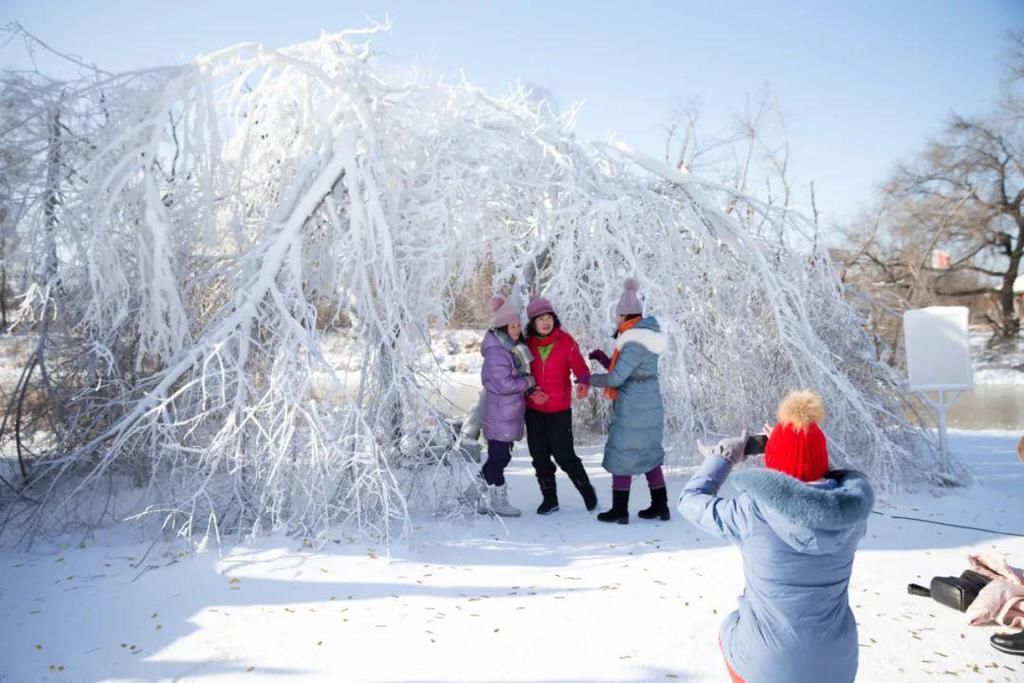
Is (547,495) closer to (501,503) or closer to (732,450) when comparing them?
(501,503)

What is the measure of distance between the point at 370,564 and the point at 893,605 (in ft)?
8.94

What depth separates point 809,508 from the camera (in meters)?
1.87

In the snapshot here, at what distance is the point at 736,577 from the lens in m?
3.79

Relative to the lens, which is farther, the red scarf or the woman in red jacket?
the woman in red jacket

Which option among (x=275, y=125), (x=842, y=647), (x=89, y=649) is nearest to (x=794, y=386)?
(x=842, y=647)

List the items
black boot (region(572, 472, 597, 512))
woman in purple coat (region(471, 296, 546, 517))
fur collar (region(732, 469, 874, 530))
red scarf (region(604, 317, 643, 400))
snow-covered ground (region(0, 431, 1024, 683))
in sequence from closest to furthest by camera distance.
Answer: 1. fur collar (region(732, 469, 874, 530))
2. snow-covered ground (region(0, 431, 1024, 683))
3. red scarf (region(604, 317, 643, 400))
4. woman in purple coat (region(471, 296, 546, 517))
5. black boot (region(572, 472, 597, 512))

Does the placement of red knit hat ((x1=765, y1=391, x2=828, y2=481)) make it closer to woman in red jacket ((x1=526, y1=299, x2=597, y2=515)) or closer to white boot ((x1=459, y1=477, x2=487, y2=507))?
woman in red jacket ((x1=526, y1=299, x2=597, y2=515))

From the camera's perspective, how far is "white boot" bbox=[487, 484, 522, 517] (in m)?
4.96

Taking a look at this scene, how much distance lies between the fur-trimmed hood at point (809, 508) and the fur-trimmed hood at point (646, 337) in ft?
8.57

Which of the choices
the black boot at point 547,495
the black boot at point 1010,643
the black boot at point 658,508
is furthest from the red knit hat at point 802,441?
the black boot at point 547,495

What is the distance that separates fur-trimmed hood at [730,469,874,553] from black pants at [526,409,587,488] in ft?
9.59

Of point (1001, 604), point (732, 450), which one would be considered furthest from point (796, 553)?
point (1001, 604)

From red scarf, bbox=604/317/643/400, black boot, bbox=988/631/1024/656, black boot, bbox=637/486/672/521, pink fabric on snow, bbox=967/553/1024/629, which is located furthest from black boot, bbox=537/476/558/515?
black boot, bbox=988/631/1024/656

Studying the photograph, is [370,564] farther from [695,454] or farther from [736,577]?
[695,454]
